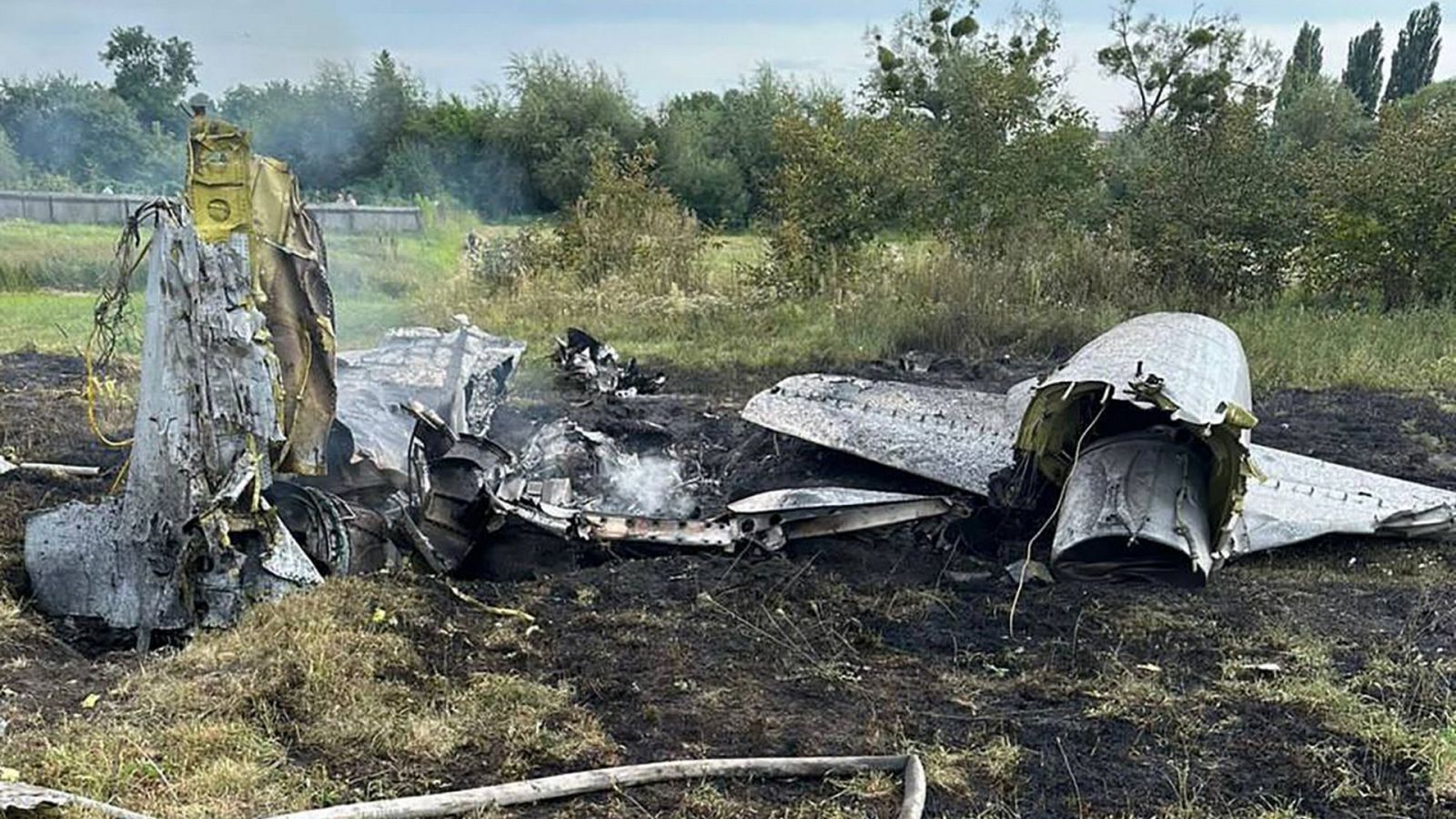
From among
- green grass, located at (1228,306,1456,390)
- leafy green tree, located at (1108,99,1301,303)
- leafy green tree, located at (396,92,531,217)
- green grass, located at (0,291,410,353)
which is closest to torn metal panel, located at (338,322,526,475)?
green grass, located at (0,291,410,353)

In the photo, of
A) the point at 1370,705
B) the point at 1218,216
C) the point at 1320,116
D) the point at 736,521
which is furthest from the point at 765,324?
the point at 1320,116

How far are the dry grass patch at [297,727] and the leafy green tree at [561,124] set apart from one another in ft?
82.8

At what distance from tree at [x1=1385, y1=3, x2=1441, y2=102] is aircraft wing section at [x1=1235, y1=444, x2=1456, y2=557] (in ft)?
158

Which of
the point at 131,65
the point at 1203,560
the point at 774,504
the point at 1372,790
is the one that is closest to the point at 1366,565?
the point at 1203,560

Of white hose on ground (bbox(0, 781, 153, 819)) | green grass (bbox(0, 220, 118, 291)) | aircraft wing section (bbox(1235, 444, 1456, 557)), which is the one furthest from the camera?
green grass (bbox(0, 220, 118, 291))

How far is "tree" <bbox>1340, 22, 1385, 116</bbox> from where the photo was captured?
157 ft

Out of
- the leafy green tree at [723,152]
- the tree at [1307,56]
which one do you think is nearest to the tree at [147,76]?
the leafy green tree at [723,152]

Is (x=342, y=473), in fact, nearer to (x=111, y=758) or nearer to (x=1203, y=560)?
(x=111, y=758)

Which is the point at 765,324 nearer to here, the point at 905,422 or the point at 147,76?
the point at 905,422

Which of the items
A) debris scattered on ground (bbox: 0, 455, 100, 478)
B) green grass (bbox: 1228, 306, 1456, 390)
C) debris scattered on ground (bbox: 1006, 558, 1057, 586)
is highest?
green grass (bbox: 1228, 306, 1456, 390)

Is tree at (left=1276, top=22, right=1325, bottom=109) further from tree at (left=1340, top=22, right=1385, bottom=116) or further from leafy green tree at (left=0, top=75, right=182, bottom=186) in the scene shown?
leafy green tree at (left=0, top=75, right=182, bottom=186)

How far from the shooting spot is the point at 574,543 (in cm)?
666

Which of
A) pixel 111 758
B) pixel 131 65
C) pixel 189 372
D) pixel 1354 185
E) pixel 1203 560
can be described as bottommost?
pixel 111 758

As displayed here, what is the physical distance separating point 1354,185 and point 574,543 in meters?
11.7
